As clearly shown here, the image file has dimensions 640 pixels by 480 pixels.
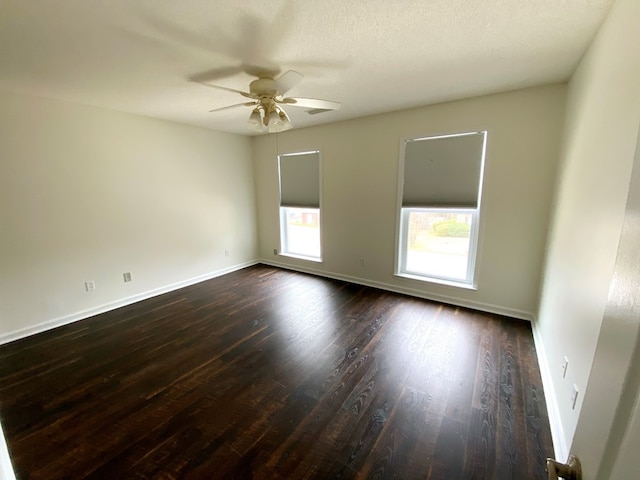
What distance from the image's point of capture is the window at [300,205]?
4328mm

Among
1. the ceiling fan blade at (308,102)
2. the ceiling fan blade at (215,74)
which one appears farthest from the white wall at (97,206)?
the ceiling fan blade at (308,102)

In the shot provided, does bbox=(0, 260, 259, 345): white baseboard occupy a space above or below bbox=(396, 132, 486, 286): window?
below

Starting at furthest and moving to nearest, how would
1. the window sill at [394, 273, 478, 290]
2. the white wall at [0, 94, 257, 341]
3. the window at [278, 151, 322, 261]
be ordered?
the window at [278, 151, 322, 261] < the window sill at [394, 273, 478, 290] < the white wall at [0, 94, 257, 341]

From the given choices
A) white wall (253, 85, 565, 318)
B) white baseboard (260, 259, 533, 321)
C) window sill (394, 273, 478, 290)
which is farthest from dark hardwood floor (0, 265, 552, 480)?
white wall (253, 85, 565, 318)

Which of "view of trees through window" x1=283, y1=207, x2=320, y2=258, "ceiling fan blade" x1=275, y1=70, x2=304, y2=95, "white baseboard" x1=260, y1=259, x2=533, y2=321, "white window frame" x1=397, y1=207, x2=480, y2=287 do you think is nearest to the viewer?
"ceiling fan blade" x1=275, y1=70, x2=304, y2=95

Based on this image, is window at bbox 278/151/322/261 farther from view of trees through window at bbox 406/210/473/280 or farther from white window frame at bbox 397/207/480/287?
view of trees through window at bbox 406/210/473/280

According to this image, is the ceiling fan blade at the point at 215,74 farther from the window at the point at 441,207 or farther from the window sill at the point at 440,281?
the window sill at the point at 440,281

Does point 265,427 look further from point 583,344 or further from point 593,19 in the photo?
point 593,19

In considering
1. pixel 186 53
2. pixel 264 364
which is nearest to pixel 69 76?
pixel 186 53

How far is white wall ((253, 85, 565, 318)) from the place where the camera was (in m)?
2.67

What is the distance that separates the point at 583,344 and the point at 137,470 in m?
2.43

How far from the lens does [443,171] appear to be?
317 cm

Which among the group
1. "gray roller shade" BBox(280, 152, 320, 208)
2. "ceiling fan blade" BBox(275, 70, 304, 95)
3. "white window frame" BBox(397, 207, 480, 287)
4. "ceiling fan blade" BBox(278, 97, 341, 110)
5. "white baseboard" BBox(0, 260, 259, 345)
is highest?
"ceiling fan blade" BBox(275, 70, 304, 95)

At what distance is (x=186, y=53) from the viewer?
1.89m
